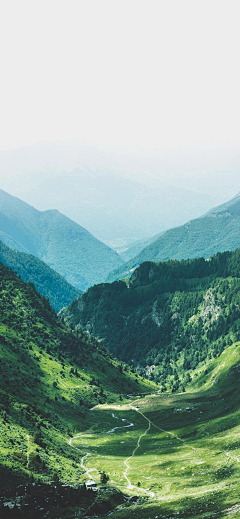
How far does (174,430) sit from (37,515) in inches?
4093

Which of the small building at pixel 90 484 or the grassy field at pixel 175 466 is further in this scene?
the small building at pixel 90 484

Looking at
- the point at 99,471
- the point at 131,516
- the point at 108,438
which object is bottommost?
the point at 108,438

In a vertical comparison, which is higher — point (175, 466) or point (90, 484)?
point (90, 484)

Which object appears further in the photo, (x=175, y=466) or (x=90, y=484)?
(x=175, y=466)

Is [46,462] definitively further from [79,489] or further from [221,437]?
[221,437]

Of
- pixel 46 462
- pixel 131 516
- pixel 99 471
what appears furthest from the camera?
pixel 99 471

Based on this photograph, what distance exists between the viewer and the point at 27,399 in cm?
19888

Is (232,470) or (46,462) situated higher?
(232,470)

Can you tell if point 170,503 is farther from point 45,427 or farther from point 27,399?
point 27,399

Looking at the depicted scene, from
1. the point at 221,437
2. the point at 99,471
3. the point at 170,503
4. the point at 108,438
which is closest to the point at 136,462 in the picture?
the point at 99,471

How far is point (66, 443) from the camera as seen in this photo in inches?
6619

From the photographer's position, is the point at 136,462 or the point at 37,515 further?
the point at 136,462

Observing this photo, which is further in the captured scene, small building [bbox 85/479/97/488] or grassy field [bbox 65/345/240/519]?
small building [bbox 85/479/97/488]

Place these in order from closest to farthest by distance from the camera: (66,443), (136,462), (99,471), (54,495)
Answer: (54,495)
(99,471)
(136,462)
(66,443)
